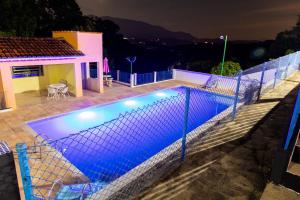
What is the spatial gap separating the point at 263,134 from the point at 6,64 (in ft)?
35.7

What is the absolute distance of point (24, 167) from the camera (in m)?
2.02

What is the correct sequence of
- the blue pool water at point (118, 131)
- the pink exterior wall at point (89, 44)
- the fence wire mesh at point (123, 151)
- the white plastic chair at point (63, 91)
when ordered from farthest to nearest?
1. the pink exterior wall at point (89, 44)
2. the white plastic chair at point (63, 91)
3. the blue pool water at point (118, 131)
4. the fence wire mesh at point (123, 151)

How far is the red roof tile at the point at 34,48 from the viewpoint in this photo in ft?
33.5

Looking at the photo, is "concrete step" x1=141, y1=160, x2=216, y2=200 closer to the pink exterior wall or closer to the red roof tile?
the red roof tile

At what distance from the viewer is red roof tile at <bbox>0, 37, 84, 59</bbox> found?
402 inches

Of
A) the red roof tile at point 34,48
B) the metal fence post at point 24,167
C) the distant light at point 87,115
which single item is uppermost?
the red roof tile at point 34,48

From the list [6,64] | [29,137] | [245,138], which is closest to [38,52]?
[6,64]

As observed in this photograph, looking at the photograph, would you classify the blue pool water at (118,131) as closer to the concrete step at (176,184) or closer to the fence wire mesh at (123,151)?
the fence wire mesh at (123,151)

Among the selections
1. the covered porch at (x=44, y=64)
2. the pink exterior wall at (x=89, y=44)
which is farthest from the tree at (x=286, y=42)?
the covered porch at (x=44, y=64)

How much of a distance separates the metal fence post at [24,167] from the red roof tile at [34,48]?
31.7 ft

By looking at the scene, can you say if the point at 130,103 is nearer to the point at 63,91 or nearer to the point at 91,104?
the point at 91,104

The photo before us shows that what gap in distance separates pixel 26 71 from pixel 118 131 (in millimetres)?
8156

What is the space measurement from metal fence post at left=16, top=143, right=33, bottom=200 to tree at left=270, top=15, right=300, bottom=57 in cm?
3016

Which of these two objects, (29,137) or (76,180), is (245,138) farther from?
(29,137)
